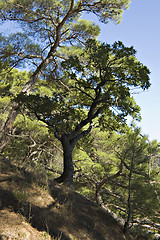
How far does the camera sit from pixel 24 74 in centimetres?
1894

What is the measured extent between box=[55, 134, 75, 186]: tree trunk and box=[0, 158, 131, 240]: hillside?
3.43 ft

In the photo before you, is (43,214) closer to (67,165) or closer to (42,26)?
(67,165)

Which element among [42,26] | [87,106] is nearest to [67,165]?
[87,106]

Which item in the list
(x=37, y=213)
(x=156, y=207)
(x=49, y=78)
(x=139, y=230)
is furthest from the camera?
(x=49, y=78)

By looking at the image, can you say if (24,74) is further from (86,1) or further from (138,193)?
(138,193)

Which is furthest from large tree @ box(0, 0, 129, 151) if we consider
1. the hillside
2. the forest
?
the hillside

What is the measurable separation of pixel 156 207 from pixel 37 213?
113 inches

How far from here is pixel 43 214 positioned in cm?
344

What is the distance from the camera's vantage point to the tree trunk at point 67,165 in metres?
6.37

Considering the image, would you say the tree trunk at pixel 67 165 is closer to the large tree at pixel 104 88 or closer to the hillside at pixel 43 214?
the large tree at pixel 104 88

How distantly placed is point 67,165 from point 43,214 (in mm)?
3122

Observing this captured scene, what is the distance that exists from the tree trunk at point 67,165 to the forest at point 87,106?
0.04 meters

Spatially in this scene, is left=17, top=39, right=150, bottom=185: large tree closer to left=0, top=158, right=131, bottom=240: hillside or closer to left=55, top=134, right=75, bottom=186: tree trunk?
left=55, top=134, right=75, bottom=186: tree trunk

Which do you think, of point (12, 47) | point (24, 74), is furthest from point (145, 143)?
point (24, 74)
